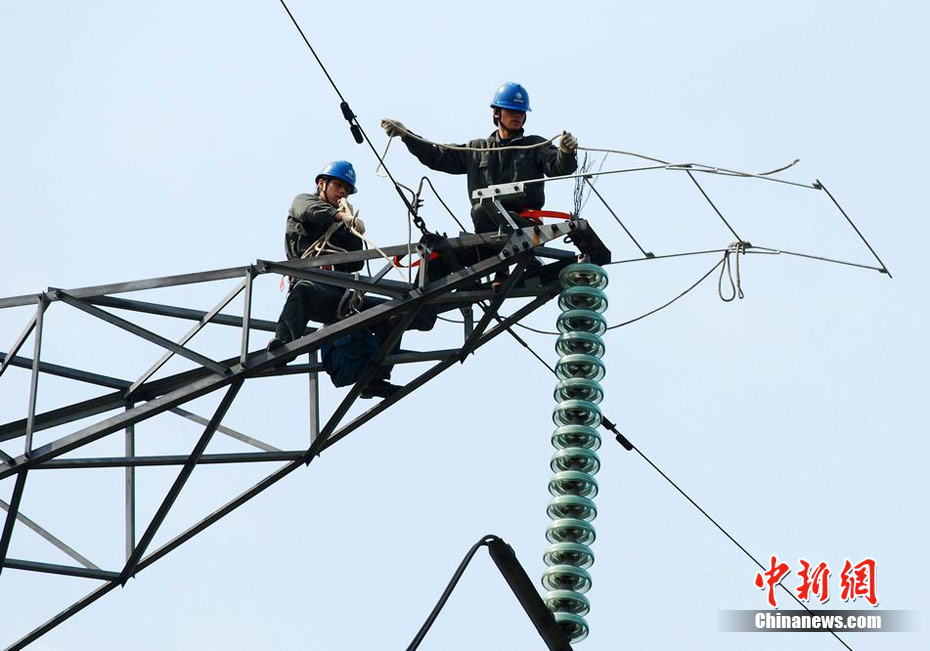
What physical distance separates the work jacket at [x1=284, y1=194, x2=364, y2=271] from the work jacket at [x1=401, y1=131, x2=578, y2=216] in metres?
1.12

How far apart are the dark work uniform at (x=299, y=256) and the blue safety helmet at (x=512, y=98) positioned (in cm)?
202

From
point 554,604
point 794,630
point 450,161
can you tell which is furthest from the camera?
point 794,630

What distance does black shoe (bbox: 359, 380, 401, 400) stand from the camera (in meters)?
20.1

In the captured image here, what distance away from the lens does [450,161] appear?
20.2 meters

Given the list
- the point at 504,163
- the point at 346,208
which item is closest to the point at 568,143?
the point at 504,163

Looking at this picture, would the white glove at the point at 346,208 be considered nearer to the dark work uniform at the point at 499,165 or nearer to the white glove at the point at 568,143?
the dark work uniform at the point at 499,165

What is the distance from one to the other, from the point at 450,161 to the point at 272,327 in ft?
8.30

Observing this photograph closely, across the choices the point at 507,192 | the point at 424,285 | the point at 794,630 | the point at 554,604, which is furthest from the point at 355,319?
the point at 794,630

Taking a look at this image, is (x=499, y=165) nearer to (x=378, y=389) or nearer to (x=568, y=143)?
(x=568, y=143)

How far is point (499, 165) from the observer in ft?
65.1

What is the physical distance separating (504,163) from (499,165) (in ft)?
Result: 0.20

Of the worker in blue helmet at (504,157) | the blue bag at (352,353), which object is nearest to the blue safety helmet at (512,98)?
the worker in blue helmet at (504,157)

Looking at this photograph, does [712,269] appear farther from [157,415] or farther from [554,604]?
[157,415]

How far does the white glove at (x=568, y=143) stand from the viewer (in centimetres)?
1903
